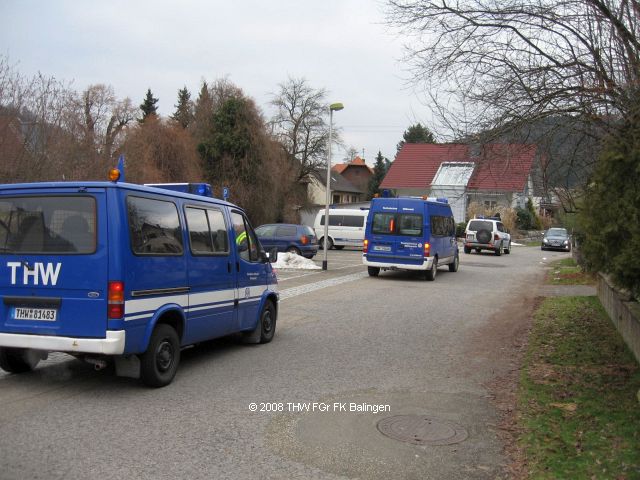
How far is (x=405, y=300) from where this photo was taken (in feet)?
47.9

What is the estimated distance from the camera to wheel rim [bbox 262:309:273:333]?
9166 millimetres

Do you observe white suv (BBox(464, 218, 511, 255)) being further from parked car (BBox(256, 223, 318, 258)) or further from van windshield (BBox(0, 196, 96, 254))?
van windshield (BBox(0, 196, 96, 254))

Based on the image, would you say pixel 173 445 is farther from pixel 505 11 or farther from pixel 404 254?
pixel 404 254

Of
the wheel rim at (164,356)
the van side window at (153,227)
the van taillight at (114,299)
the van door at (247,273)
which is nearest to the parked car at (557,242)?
the van door at (247,273)

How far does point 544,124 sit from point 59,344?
6827 mm

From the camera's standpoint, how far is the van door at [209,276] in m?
7.11

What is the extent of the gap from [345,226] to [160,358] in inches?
1095

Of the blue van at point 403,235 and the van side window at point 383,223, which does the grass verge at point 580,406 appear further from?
the van side window at point 383,223

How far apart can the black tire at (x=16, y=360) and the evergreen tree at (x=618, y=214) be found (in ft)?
19.7

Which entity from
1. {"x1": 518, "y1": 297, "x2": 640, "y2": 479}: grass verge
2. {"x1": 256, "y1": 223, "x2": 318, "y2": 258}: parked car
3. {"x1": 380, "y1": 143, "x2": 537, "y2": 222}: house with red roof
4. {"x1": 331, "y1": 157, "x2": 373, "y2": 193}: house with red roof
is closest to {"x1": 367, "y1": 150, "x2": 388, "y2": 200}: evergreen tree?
{"x1": 331, "y1": 157, "x2": 373, "y2": 193}: house with red roof

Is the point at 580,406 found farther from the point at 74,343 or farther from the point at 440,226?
the point at 440,226

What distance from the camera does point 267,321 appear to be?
9.28 meters

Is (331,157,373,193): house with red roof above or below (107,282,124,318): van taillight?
above

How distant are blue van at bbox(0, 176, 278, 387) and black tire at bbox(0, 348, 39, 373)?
0.01m
